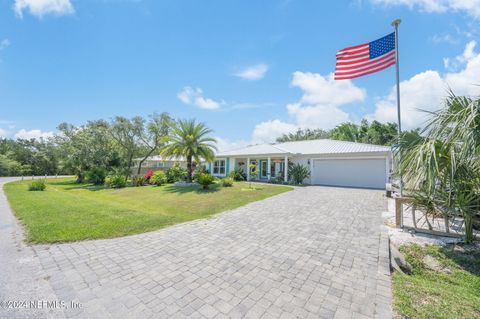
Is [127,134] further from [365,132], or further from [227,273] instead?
[365,132]

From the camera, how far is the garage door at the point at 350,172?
1584 cm

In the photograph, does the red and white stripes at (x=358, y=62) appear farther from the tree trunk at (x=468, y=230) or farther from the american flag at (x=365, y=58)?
A: the tree trunk at (x=468, y=230)

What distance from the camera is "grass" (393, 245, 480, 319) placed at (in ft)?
8.31

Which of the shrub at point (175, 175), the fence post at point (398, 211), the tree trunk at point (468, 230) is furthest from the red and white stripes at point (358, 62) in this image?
the shrub at point (175, 175)

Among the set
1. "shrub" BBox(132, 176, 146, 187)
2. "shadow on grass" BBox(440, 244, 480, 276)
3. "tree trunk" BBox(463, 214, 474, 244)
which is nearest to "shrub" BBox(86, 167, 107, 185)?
"shrub" BBox(132, 176, 146, 187)

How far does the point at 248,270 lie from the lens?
11.5ft

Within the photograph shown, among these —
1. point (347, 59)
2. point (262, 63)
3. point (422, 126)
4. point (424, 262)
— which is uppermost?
point (262, 63)

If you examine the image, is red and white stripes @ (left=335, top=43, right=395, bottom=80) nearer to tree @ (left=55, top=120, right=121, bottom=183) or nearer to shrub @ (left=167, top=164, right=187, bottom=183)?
shrub @ (left=167, top=164, right=187, bottom=183)

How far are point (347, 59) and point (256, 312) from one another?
1000cm

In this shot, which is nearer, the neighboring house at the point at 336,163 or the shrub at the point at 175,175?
the neighboring house at the point at 336,163

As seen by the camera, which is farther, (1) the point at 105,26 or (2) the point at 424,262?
(1) the point at 105,26

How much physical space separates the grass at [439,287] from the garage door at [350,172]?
1268 cm

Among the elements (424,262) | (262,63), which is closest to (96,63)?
(262,63)

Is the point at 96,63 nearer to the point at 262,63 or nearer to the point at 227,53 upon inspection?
the point at 227,53
